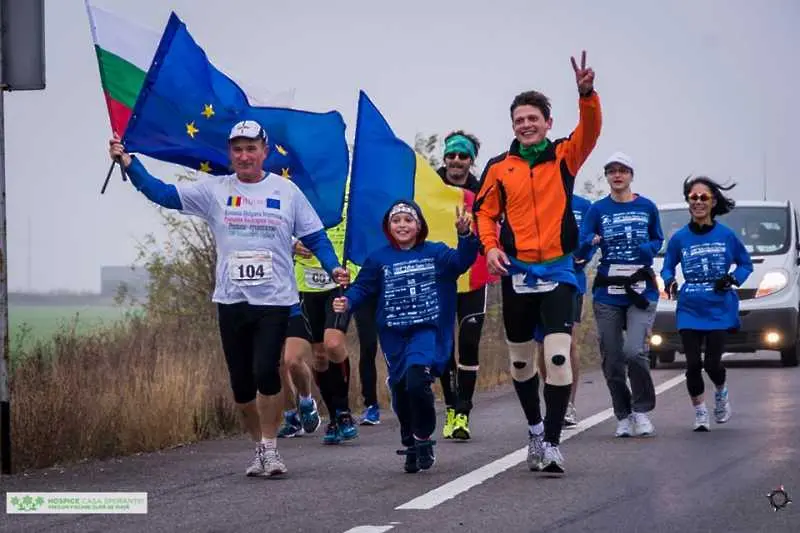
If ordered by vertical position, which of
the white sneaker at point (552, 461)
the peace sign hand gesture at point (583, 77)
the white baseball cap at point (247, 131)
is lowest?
the white sneaker at point (552, 461)

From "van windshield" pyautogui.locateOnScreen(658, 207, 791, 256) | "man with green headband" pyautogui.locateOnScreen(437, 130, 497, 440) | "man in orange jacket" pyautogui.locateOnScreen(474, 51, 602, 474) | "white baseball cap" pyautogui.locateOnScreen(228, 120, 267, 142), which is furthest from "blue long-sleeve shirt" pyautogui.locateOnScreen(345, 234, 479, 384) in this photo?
"van windshield" pyautogui.locateOnScreen(658, 207, 791, 256)

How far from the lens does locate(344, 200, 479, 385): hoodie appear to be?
11195 millimetres

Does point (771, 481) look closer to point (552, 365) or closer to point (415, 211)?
point (552, 365)

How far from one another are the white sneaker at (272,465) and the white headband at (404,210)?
1649 mm

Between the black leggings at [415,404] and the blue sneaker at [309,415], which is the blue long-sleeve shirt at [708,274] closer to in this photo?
the blue sneaker at [309,415]

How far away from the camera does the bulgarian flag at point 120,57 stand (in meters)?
11.9

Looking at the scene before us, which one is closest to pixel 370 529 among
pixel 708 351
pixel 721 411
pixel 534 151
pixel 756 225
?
pixel 534 151

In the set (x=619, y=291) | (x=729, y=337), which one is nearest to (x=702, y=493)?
(x=619, y=291)

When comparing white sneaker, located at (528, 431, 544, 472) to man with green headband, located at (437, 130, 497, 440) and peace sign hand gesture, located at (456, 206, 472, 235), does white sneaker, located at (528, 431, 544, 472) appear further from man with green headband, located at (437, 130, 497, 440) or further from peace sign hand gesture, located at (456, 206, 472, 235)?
man with green headband, located at (437, 130, 497, 440)

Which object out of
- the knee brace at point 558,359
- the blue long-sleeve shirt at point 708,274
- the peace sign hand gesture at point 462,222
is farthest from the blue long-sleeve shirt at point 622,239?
the peace sign hand gesture at point 462,222

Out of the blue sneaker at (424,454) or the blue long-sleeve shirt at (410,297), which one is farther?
the blue long-sleeve shirt at (410,297)

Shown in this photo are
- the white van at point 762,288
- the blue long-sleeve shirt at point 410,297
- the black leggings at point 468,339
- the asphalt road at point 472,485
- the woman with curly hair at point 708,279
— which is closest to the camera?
the asphalt road at point 472,485

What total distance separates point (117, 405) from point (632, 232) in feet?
12.9

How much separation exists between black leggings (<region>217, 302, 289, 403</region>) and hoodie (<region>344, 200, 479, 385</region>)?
0.54m
